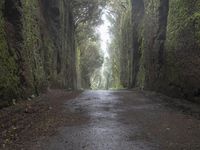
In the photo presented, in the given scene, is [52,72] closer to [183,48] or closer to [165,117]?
[183,48]

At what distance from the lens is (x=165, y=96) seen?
1255 centimetres

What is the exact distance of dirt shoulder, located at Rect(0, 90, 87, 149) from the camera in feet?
19.4

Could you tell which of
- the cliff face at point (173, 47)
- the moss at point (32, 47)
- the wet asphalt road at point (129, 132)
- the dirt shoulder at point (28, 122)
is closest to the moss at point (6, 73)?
the dirt shoulder at point (28, 122)

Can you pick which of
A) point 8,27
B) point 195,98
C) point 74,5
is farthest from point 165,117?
point 74,5

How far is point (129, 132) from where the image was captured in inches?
262

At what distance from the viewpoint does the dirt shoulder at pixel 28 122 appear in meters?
5.90

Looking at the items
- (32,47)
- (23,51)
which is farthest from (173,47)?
(32,47)

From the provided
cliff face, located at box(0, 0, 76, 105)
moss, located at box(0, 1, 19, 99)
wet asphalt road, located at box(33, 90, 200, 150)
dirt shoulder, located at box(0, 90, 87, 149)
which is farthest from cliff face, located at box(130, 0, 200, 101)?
moss, located at box(0, 1, 19, 99)

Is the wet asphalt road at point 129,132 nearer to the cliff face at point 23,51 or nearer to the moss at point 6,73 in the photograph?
the moss at point 6,73

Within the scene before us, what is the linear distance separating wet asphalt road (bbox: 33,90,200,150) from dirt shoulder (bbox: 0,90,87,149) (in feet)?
0.98

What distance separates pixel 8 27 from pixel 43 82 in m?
4.36

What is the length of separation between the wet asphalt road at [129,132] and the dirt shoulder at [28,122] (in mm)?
300

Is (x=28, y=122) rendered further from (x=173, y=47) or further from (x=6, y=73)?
(x=173, y=47)

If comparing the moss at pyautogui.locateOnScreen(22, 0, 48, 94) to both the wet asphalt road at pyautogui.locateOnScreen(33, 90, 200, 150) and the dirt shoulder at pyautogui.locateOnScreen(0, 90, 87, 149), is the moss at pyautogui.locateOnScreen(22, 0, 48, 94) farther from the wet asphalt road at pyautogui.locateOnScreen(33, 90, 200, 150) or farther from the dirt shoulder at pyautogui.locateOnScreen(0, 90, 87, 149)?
the wet asphalt road at pyautogui.locateOnScreen(33, 90, 200, 150)
